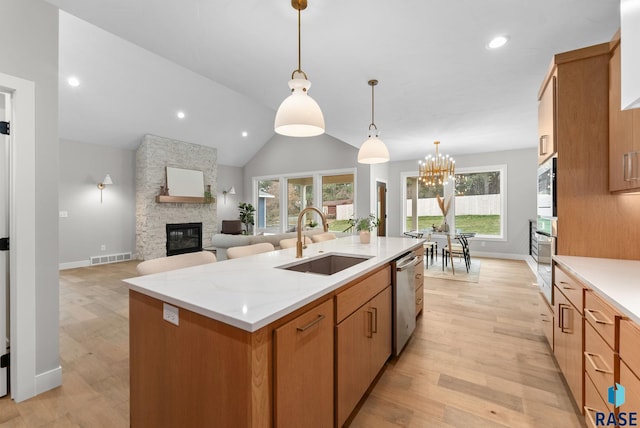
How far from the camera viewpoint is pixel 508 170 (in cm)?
646

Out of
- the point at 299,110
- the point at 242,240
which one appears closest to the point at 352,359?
the point at 299,110

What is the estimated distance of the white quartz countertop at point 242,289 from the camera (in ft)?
3.29

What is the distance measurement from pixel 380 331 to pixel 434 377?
1.87ft

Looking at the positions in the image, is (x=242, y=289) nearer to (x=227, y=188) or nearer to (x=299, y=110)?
(x=299, y=110)

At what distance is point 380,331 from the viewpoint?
1.93 meters

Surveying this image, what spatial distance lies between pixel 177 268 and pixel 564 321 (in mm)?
2526

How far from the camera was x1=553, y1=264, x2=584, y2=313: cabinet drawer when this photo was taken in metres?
1.55

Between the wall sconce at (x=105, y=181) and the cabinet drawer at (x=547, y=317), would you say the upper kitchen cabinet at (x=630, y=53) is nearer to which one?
the cabinet drawer at (x=547, y=317)

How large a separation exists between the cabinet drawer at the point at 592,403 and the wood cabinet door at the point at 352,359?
1.09 metres

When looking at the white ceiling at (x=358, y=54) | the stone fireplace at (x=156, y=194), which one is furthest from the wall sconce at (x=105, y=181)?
the white ceiling at (x=358, y=54)

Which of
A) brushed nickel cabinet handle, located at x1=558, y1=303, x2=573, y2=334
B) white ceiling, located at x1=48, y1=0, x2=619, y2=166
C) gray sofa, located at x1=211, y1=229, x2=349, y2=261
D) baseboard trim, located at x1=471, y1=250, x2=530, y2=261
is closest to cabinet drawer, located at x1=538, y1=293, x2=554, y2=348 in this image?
brushed nickel cabinet handle, located at x1=558, y1=303, x2=573, y2=334

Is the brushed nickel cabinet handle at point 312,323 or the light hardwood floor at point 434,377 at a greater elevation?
the brushed nickel cabinet handle at point 312,323

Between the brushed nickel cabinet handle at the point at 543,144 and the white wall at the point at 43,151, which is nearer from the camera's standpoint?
the white wall at the point at 43,151

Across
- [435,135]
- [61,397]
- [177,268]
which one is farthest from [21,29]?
[435,135]
